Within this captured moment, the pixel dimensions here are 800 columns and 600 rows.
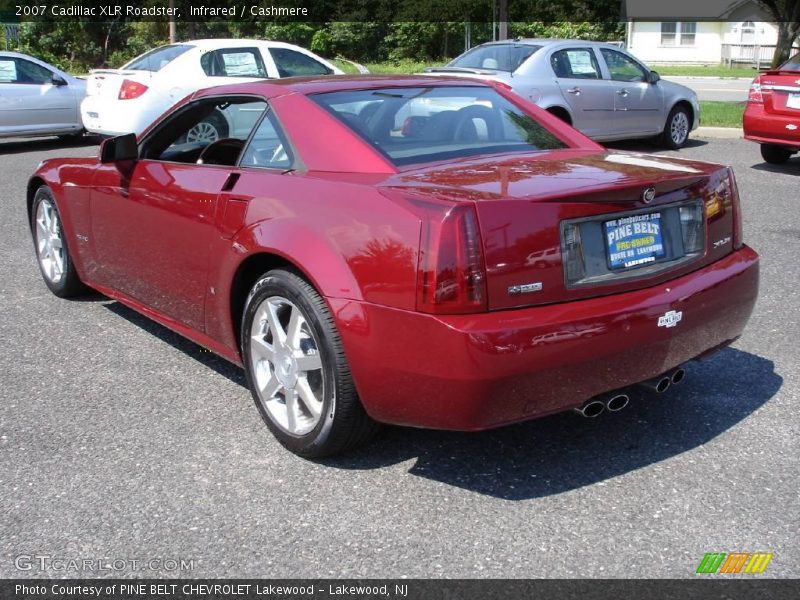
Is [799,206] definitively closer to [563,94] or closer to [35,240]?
[563,94]

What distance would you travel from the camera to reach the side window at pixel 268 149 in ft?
13.1

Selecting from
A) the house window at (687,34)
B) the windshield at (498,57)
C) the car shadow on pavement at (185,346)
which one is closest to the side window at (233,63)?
the windshield at (498,57)

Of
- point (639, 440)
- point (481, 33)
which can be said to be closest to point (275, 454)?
point (639, 440)

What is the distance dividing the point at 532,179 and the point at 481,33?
43.2 meters

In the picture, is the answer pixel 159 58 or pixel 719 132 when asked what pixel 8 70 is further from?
pixel 719 132

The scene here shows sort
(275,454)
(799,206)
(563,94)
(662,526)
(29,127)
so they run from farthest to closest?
1. (29,127)
2. (563,94)
3. (799,206)
4. (275,454)
5. (662,526)

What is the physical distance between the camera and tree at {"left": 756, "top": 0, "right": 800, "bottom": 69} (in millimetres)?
16812

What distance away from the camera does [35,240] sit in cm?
634

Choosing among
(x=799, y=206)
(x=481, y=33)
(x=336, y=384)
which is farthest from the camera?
(x=481, y=33)

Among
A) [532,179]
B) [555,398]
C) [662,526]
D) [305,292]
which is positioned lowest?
[662,526]

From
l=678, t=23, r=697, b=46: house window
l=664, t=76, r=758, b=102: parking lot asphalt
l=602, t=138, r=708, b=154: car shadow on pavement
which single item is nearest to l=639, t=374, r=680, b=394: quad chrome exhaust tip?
l=602, t=138, r=708, b=154: car shadow on pavement

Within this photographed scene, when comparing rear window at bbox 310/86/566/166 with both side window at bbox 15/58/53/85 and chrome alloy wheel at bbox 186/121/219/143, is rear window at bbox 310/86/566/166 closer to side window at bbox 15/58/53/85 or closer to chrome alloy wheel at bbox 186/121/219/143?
chrome alloy wheel at bbox 186/121/219/143

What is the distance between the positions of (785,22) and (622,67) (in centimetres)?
611

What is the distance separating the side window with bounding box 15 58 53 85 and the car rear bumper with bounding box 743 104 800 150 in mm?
10599
